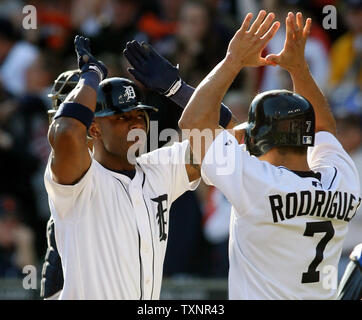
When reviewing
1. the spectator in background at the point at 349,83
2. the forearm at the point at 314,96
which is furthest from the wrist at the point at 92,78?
the spectator in background at the point at 349,83

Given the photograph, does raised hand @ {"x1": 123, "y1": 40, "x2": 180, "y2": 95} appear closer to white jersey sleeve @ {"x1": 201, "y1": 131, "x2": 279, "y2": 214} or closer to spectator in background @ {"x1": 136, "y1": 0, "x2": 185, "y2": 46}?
white jersey sleeve @ {"x1": 201, "y1": 131, "x2": 279, "y2": 214}

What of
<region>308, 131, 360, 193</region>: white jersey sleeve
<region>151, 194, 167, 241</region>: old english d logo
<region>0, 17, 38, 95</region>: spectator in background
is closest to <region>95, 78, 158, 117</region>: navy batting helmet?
<region>151, 194, 167, 241</region>: old english d logo

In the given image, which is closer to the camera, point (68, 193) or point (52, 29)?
point (68, 193)

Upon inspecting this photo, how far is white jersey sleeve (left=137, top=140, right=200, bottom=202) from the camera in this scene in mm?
4480

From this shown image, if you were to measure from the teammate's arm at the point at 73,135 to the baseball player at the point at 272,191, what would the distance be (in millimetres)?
462

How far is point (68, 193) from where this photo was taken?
3998mm

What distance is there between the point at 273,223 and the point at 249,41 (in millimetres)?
882

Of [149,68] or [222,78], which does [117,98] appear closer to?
[149,68]

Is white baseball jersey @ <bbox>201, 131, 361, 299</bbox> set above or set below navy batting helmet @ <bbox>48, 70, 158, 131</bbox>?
below

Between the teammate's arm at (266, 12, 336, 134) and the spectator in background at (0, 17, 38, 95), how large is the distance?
16.0 ft

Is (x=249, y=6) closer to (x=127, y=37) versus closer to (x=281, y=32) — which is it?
(x=281, y=32)

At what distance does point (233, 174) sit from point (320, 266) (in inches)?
24.5

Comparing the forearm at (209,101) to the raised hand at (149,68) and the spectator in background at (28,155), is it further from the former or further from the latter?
the spectator in background at (28,155)

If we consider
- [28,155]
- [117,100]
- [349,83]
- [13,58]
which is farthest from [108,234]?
[13,58]
